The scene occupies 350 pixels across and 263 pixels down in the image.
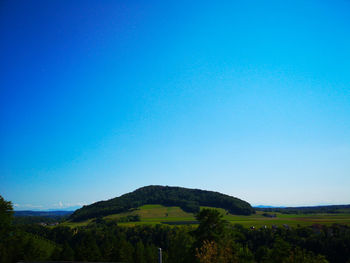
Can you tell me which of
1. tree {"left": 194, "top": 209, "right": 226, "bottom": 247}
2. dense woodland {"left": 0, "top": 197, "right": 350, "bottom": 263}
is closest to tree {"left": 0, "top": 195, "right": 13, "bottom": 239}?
dense woodland {"left": 0, "top": 197, "right": 350, "bottom": 263}

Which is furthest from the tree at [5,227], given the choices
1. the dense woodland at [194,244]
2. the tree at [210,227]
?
the tree at [210,227]

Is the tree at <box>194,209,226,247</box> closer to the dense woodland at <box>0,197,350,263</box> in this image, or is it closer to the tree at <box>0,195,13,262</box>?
the dense woodland at <box>0,197,350,263</box>

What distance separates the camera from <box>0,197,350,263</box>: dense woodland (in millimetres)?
30888

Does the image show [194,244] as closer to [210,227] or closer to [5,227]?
[210,227]

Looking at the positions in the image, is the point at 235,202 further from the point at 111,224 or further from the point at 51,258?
the point at 51,258

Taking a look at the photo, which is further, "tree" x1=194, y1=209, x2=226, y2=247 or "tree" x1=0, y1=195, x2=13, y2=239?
"tree" x1=0, y1=195, x2=13, y2=239

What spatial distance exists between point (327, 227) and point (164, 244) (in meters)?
64.9

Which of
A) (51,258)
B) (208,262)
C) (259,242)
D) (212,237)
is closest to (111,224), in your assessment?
(51,258)

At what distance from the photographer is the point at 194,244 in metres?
38.8

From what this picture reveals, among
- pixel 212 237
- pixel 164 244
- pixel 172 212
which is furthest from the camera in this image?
pixel 172 212

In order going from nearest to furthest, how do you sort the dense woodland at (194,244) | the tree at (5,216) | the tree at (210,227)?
the dense woodland at (194,244), the tree at (210,227), the tree at (5,216)

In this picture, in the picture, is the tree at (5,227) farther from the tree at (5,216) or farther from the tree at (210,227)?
the tree at (210,227)

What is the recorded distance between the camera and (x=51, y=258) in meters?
72.2

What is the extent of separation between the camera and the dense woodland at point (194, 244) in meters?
30.9
